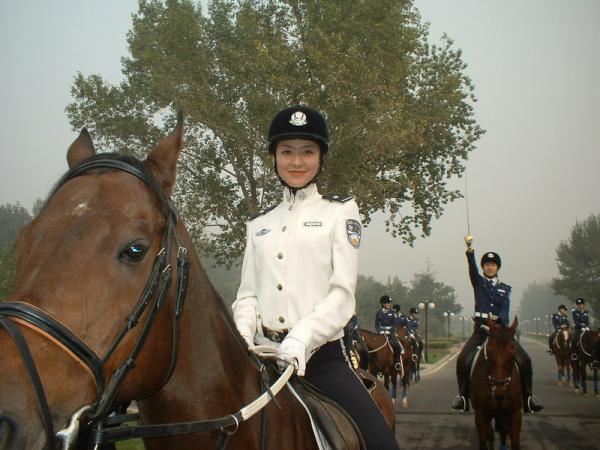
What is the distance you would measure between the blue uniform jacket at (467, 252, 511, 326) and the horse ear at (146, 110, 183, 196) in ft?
27.7

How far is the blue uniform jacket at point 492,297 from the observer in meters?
9.95

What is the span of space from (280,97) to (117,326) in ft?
66.1

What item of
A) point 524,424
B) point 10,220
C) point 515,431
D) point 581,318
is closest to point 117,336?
point 515,431

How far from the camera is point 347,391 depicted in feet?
10.3

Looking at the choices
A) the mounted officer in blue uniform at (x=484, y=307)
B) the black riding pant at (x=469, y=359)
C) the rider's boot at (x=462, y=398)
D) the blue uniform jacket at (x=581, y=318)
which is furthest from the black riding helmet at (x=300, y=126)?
the blue uniform jacket at (x=581, y=318)

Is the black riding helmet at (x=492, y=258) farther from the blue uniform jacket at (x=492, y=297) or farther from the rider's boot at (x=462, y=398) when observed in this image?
the rider's boot at (x=462, y=398)

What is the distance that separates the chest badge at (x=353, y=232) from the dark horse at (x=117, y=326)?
2.79ft

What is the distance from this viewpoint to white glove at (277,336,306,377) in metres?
2.60

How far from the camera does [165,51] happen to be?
2331 centimetres

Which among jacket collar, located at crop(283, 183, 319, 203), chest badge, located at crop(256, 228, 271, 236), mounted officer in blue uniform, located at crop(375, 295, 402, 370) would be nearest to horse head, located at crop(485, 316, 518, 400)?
jacket collar, located at crop(283, 183, 319, 203)

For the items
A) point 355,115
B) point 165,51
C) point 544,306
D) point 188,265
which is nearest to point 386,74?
point 355,115

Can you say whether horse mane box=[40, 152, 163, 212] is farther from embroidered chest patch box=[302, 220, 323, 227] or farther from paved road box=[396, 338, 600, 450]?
paved road box=[396, 338, 600, 450]

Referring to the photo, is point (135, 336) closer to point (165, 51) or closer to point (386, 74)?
point (386, 74)

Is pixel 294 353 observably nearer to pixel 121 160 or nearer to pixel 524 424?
pixel 121 160
